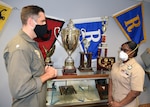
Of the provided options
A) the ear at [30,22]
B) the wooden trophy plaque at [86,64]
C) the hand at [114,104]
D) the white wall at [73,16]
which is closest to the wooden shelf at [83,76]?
the wooden trophy plaque at [86,64]

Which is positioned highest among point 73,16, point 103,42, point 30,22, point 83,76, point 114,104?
point 73,16

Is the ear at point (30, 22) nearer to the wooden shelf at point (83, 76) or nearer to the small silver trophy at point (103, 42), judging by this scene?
the wooden shelf at point (83, 76)

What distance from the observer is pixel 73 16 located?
2387 millimetres

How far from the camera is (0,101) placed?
7.23ft

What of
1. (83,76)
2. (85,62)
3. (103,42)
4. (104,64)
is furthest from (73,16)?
(83,76)

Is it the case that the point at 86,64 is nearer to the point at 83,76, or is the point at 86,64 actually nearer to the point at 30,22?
the point at 83,76

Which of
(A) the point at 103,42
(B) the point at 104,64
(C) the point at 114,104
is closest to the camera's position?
(C) the point at 114,104

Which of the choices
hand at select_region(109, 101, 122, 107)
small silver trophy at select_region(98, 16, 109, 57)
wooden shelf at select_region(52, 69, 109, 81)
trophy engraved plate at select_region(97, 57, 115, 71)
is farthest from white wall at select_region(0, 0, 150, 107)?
hand at select_region(109, 101, 122, 107)

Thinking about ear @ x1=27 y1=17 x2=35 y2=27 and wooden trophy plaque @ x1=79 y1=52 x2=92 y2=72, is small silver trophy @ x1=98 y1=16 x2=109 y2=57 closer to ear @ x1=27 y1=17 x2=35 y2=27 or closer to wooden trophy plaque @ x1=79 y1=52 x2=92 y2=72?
wooden trophy plaque @ x1=79 y1=52 x2=92 y2=72

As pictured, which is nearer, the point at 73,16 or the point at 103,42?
the point at 103,42

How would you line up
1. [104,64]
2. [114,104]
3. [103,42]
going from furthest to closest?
[103,42], [104,64], [114,104]

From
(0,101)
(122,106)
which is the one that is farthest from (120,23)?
(0,101)

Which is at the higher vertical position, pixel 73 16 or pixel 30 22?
pixel 73 16

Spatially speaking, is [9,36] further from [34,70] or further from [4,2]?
[34,70]
